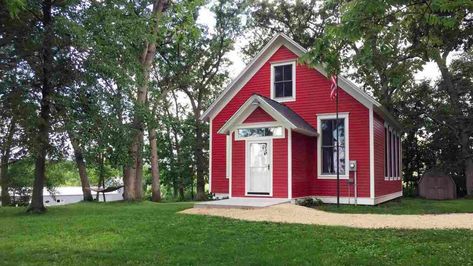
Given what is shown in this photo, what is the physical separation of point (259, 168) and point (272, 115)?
6.02ft

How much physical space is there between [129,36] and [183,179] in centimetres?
1657

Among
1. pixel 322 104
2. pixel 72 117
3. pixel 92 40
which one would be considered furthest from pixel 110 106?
pixel 322 104

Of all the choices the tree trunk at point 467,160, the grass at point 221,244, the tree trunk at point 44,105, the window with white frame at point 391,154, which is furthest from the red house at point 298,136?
the tree trunk at point 467,160

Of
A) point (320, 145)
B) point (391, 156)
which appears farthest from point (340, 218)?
point (391, 156)

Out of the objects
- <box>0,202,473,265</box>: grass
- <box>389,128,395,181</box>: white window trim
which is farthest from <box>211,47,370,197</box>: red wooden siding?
<box>0,202,473,265</box>: grass

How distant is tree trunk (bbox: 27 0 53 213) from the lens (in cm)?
1178

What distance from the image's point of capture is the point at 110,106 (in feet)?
44.2

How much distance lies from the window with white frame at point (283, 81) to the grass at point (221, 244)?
7.70m

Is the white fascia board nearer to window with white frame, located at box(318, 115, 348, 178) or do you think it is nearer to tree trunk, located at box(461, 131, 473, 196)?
window with white frame, located at box(318, 115, 348, 178)

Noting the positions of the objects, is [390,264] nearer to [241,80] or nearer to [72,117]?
[72,117]

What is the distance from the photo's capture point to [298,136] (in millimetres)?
15078

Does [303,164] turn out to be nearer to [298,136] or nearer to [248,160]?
[298,136]

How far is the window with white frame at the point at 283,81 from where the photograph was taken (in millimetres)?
16625

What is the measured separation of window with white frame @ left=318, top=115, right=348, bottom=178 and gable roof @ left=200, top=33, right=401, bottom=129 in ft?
3.14
